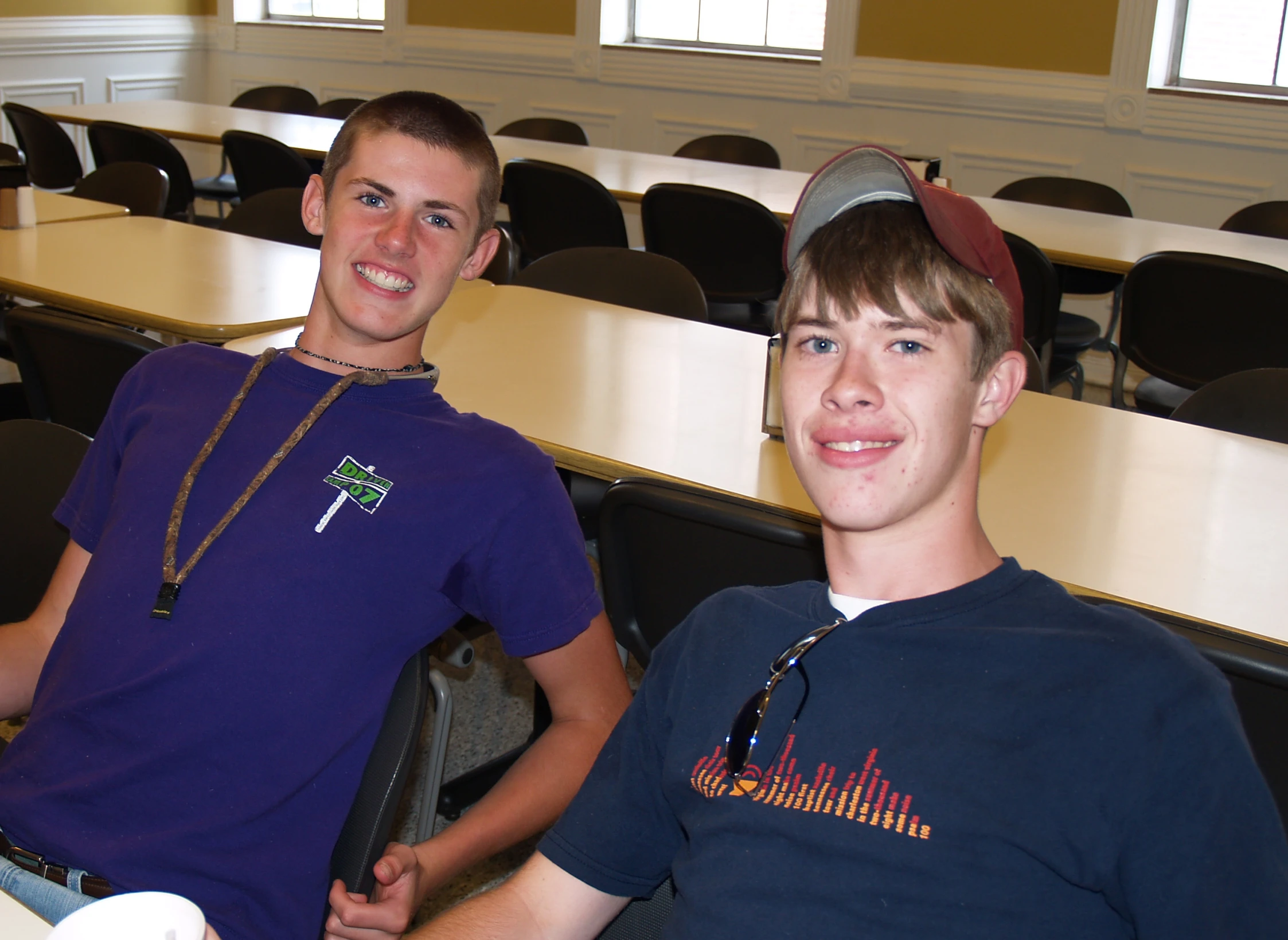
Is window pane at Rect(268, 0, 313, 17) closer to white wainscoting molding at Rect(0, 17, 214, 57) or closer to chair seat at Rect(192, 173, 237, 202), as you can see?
white wainscoting molding at Rect(0, 17, 214, 57)

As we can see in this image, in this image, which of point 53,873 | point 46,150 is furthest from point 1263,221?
point 46,150

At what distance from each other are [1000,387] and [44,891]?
3.25 ft

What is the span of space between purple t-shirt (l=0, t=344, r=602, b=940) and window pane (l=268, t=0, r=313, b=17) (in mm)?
7527

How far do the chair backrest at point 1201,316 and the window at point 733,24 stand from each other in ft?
11.1

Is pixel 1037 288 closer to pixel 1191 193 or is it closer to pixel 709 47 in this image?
pixel 1191 193

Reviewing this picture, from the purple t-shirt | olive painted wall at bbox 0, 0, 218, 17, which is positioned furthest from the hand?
olive painted wall at bbox 0, 0, 218, 17

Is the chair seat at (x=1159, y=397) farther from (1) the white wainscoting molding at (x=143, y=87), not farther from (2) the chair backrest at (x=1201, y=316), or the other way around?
(1) the white wainscoting molding at (x=143, y=87)

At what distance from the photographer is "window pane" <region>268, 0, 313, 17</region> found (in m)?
8.10

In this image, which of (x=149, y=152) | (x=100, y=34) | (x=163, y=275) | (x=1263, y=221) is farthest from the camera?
(x=100, y=34)

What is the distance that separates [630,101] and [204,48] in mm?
3513

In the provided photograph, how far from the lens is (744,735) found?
97 centimetres

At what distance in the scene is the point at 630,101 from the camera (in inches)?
260

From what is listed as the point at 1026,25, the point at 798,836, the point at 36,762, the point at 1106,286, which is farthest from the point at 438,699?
the point at 1026,25

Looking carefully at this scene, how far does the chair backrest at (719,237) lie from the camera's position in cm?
361
